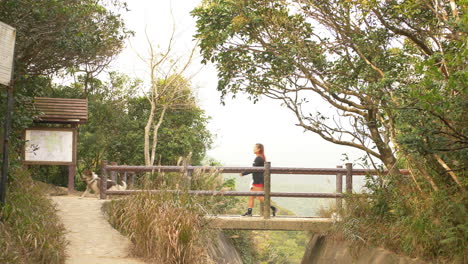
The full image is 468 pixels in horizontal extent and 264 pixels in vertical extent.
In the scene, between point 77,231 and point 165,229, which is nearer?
point 165,229

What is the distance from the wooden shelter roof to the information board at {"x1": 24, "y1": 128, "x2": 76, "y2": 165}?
61cm

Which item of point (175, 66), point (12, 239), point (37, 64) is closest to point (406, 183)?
point (12, 239)

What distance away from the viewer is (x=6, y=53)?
815cm

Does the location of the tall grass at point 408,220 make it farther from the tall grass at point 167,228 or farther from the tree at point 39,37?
the tree at point 39,37

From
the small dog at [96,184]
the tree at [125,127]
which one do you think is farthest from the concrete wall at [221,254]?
the tree at [125,127]

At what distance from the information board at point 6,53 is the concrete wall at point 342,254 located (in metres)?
6.26

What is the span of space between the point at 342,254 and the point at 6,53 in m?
6.67

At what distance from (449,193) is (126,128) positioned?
19.1 meters

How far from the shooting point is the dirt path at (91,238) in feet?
29.5

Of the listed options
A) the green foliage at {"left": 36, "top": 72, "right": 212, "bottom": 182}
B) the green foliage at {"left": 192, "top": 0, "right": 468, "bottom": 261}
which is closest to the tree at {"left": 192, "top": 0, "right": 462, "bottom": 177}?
the green foliage at {"left": 192, "top": 0, "right": 468, "bottom": 261}

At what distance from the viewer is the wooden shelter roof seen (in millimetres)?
17359

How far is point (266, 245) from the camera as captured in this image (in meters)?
22.2

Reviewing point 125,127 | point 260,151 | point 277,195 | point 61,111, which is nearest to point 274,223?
point 277,195

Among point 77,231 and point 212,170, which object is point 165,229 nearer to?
point 77,231
